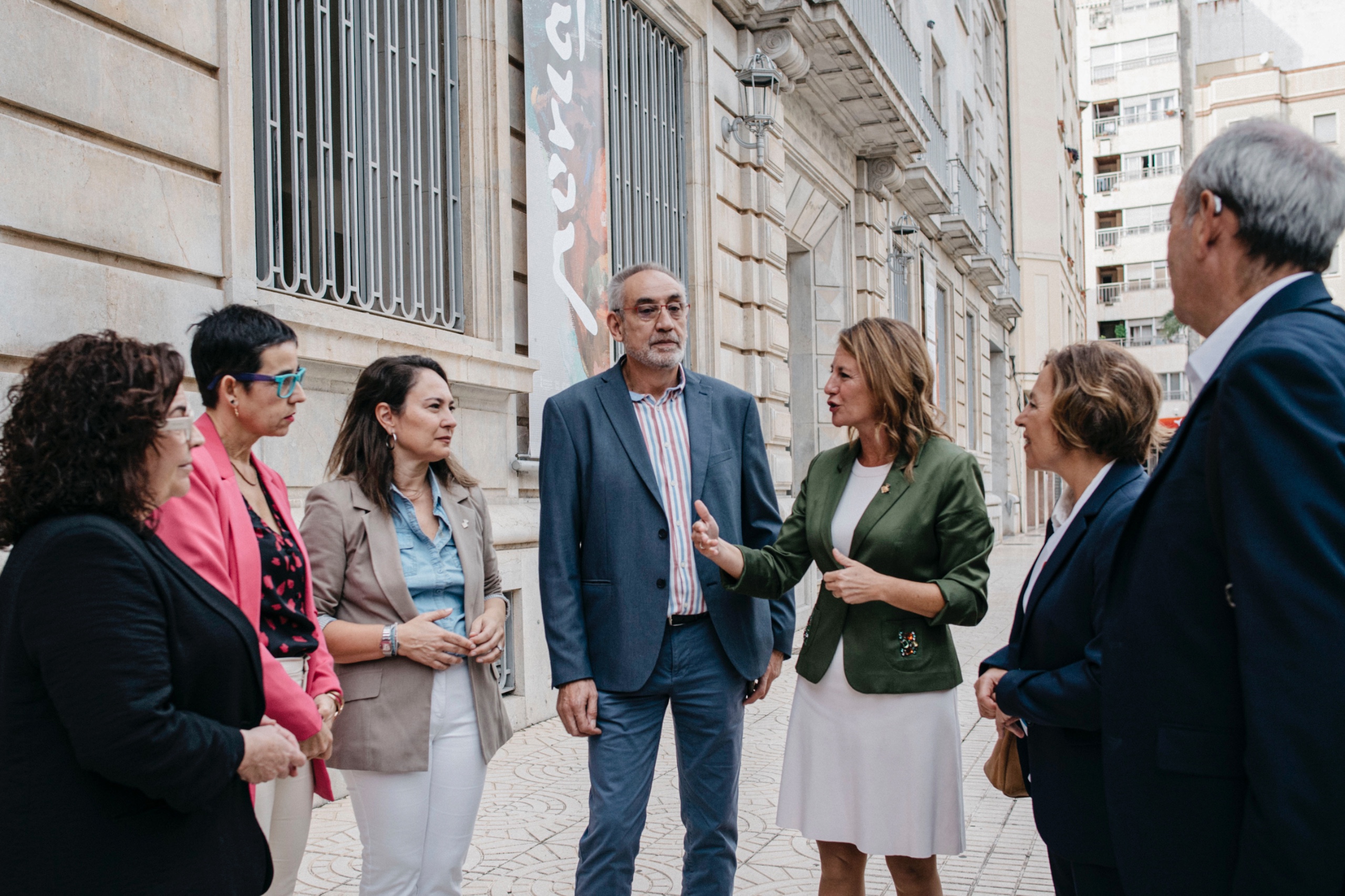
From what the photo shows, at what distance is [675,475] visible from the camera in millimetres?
3189

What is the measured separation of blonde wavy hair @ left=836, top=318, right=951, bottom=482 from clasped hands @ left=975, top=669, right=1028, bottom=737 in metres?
0.70

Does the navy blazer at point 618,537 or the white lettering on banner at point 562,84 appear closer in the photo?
the navy blazer at point 618,537

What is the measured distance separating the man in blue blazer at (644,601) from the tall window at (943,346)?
1588 centimetres

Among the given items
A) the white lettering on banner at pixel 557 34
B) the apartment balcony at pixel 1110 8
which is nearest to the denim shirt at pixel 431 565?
the white lettering on banner at pixel 557 34

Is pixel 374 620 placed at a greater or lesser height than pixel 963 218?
lesser

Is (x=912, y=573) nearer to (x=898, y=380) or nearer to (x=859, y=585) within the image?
(x=859, y=585)

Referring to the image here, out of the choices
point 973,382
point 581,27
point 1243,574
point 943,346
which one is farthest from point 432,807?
point 973,382

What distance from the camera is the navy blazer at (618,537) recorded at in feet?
9.86

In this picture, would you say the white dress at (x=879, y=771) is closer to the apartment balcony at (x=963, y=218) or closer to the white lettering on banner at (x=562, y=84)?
the white lettering on banner at (x=562, y=84)

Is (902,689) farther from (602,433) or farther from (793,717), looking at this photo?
(602,433)

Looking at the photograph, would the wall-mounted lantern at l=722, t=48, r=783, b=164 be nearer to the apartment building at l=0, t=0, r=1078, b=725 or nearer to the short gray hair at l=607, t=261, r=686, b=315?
the apartment building at l=0, t=0, r=1078, b=725

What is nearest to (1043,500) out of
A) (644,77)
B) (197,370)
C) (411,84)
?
(644,77)

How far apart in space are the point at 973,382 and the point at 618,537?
2121 cm

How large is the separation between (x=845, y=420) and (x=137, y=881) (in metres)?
2.10
